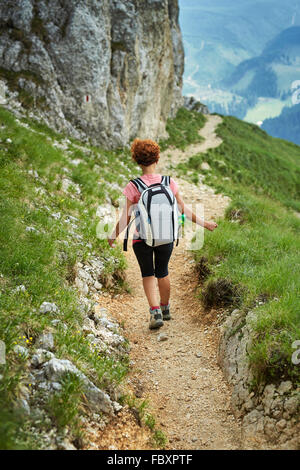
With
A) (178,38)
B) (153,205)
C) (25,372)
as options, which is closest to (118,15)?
(153,205)

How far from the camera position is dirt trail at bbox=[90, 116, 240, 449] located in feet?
11.8

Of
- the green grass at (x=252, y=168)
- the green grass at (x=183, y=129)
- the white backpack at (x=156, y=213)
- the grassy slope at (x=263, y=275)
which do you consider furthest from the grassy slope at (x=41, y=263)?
the green grass at (x=183, y=129)

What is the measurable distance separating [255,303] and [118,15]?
20239 millimetres

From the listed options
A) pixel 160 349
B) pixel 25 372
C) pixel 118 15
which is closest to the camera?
pixel 25 372

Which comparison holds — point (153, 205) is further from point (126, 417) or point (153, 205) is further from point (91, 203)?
point (91, 203)

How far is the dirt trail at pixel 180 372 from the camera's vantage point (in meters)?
3.59

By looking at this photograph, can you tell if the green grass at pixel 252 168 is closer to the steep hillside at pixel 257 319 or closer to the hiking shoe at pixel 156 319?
the steep hillside at pixel 257 319

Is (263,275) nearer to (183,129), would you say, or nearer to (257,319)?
(257,319)

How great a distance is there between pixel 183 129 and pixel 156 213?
32717 millimetres

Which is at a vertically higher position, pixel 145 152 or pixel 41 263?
pixel 145 152

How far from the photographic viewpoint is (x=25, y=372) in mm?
3188

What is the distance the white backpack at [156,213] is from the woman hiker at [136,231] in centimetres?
11

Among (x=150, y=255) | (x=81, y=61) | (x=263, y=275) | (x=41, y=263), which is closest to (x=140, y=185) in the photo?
(x=150, y=255)

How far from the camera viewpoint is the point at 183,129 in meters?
35.4
